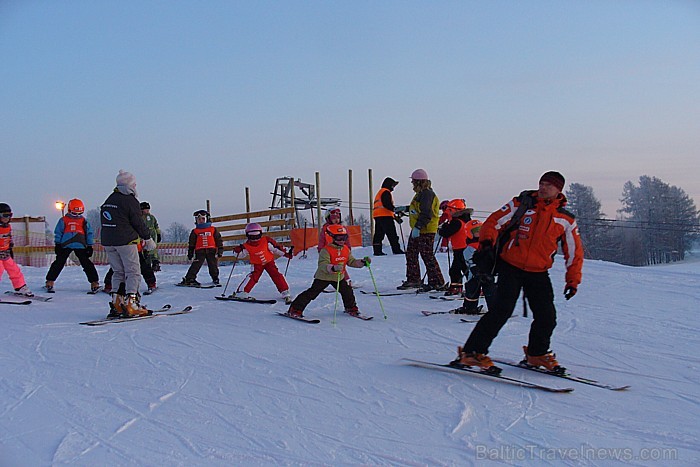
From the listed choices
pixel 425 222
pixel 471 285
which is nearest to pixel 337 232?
pixel 471 285

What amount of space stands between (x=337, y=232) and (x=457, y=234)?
199cm

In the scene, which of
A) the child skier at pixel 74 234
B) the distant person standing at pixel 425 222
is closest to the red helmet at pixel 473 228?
the distant person standing at pixel 425 222

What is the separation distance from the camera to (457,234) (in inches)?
316

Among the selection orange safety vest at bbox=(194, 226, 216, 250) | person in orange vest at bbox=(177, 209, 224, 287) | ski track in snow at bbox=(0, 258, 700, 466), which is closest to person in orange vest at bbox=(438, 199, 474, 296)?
ski track in snow at bbox=(0, 258, 700, 466)

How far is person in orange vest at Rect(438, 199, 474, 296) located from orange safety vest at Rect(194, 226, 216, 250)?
4861 mm

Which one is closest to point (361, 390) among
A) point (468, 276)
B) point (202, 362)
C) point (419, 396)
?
point (419, 396)

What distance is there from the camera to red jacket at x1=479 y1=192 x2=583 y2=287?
413 cm

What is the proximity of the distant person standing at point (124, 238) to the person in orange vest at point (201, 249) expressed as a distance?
3.42 metres

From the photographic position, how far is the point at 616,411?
3500mm

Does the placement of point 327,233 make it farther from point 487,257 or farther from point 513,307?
point 513,307

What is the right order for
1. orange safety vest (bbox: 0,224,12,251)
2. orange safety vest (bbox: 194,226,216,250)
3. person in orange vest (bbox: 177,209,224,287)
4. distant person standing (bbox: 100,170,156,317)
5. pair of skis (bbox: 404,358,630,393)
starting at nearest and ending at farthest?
1. pair of skis (bbox: 404,358,630,393)
2. distant person standing (bbox: 100,170,156,317)
3. orange safety vest (bbox: 0,224,12,251)
4. person in orange vest (bbox: 177,209,224,287)
5. orange safety vest (bbox: 194,226,216,250)

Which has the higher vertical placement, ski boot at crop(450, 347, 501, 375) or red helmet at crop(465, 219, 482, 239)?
red helmet at crop(465, 219, 482, 239)

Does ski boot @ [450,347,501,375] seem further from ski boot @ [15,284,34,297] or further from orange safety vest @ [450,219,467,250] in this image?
ski boot @ [15,284,34,297]

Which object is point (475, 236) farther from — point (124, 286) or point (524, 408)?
point (124, 286)
